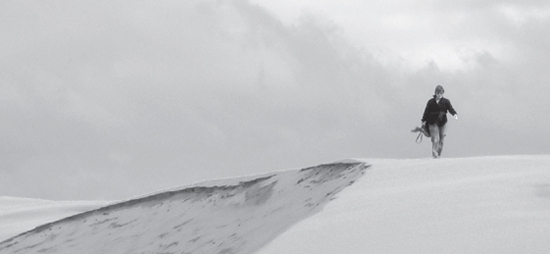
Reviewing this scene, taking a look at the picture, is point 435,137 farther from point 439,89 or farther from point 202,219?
point 202,219

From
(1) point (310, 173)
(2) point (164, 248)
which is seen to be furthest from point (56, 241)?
(1) point (310, 173)

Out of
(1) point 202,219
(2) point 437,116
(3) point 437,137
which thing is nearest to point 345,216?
(1) point 202,219

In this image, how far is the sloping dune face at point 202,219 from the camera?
448 inches

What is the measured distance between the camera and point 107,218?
16.2 metres

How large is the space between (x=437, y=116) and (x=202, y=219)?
15.6ft

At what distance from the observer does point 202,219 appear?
534 inches

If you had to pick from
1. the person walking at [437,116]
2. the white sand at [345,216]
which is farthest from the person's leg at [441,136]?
the white sand at [345,216]

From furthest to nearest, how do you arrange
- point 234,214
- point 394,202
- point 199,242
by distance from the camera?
point 234,214
point 199,242
point 394,202

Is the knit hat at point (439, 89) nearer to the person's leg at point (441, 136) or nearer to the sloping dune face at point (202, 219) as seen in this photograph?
the person's leg at point (441, 136)

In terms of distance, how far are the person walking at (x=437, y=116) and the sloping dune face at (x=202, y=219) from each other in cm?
296

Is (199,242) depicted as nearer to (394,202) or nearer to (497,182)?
(394,202)

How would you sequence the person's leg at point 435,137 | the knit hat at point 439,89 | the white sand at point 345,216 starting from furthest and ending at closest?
the person's leg at point 435,137 → the knit hat at point 439,89 → the white sand at point 345,216

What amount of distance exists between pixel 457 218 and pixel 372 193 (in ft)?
6.06

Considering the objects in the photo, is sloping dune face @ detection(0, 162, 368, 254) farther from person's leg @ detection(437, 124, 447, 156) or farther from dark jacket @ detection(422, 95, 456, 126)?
person's leg @ detection(437, 124, 447, 156)
